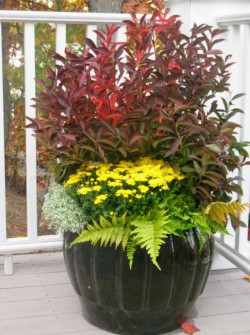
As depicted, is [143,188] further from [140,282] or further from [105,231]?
[140,282]

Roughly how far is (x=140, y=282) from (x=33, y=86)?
45.6 inches

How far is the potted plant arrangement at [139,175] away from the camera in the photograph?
6.36 ft

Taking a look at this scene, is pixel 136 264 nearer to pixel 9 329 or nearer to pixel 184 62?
pixel 9 329

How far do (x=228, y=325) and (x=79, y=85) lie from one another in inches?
44.0

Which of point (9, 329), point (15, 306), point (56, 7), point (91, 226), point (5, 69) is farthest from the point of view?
point (56, 7)

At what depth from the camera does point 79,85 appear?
2.00 metres

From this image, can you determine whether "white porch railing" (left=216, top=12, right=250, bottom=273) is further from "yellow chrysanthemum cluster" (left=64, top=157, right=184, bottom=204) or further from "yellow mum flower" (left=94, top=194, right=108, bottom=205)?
"yellow mum flower" (left=94, top=194, right=108, bottom=205)

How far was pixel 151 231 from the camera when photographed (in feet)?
6.00

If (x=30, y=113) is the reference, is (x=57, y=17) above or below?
above

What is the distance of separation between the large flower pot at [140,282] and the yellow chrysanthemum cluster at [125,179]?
20cm

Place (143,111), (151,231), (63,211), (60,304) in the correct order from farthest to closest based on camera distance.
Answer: (60,304) < (63,211) < (143,111) < (151,231)

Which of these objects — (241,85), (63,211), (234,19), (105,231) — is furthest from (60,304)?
(234,19)

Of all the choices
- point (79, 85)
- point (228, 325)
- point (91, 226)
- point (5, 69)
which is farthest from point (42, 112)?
point (5, 69)

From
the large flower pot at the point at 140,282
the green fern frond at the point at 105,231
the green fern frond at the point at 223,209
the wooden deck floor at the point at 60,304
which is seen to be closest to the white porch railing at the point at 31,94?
the wooden deck floor at the point at 60,304
